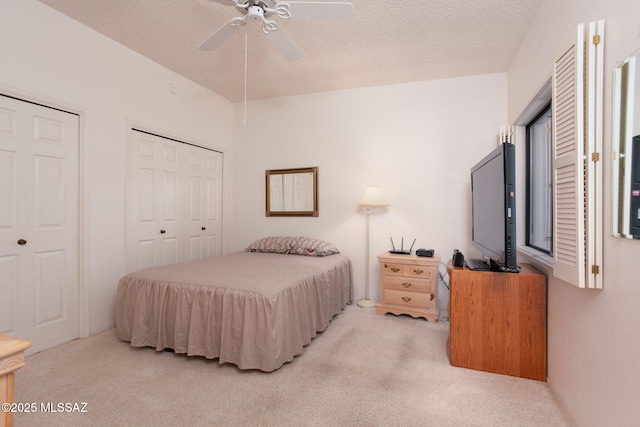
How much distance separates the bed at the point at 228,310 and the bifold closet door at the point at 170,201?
73 centimetres

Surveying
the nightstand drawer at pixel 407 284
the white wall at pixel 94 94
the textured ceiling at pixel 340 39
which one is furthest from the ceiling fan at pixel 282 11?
the nightstand drawer at pixel 407 284

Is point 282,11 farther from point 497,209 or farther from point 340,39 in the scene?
point 497,209

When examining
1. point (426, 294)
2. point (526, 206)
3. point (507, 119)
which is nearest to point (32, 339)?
point (426, 294)

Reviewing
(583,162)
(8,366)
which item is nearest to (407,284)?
(583,162)

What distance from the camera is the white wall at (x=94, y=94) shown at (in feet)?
7.46

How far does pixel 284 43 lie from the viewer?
7.14ft

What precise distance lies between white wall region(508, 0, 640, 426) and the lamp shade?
179 cm

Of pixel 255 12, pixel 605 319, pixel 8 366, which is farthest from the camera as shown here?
pixel 255 12

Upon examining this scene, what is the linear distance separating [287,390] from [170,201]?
2584 millimetres

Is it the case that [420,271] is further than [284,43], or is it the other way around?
[420,271]

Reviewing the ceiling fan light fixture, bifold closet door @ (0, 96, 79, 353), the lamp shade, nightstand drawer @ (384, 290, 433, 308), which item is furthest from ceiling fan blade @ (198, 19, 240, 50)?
nightstand drawer @ (384, 290, 433, 308)

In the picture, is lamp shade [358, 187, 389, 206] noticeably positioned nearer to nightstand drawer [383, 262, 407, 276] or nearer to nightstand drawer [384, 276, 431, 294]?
nightstand drawer [383, 262, 407, 276]

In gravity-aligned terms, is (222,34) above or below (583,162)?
above

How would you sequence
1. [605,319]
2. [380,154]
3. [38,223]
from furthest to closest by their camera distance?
[380,154], [38,223], [605,319]
